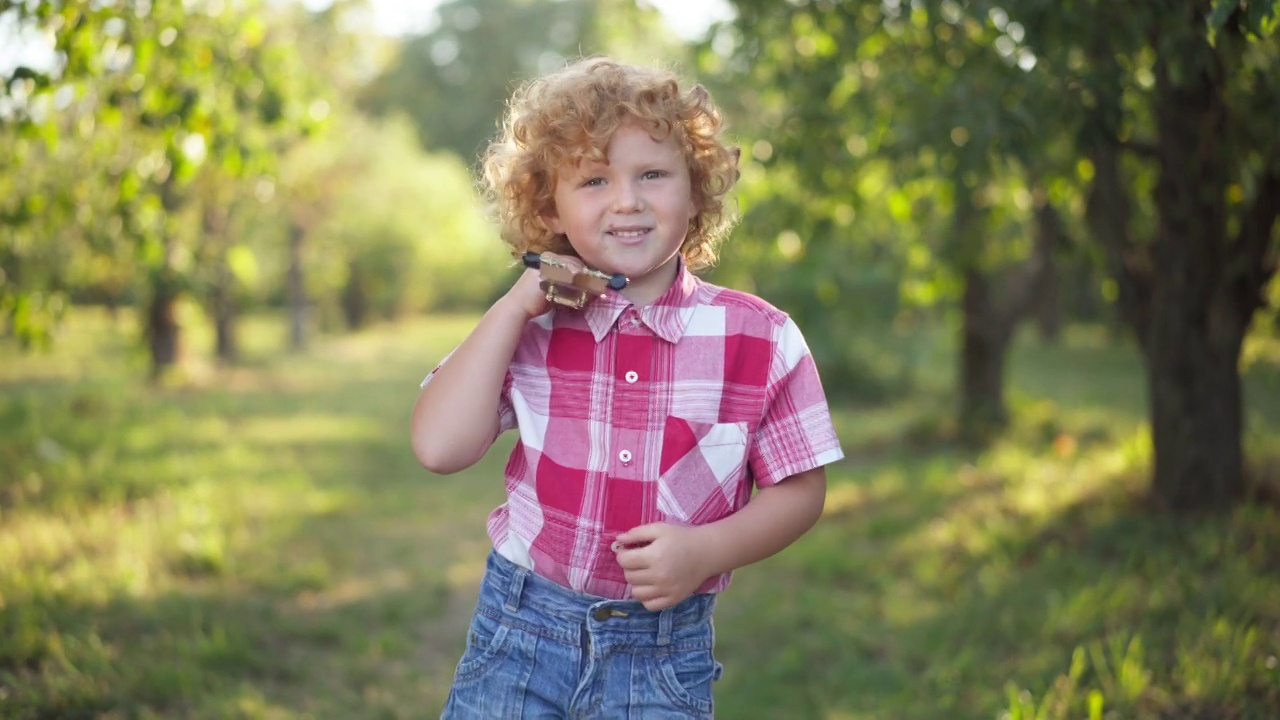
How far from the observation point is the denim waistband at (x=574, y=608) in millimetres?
2020

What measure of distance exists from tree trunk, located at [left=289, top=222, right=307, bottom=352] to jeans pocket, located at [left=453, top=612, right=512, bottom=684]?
2148 cm

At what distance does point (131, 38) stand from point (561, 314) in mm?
3274

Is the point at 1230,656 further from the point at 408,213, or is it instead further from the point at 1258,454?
the point at 408,213

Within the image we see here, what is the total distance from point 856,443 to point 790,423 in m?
8.59

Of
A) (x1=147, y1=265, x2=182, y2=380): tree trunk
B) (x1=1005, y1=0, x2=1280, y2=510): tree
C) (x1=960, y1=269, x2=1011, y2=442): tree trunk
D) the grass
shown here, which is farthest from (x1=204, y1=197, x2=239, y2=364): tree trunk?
(x1=1005, y1=0, x2=1280, y2=510): tree

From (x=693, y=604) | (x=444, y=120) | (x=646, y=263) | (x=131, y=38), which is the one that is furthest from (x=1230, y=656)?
(x=444, y=120)

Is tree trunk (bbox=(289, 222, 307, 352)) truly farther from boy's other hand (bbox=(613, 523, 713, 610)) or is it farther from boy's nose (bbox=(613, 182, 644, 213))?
boy's other hand (bbox=(613, 523, 713, 610))

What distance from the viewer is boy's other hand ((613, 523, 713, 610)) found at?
1.90 m

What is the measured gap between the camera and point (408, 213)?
2831 centimetres

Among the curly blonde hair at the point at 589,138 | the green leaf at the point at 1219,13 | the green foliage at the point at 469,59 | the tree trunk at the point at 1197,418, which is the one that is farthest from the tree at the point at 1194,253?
the green foliage at the point at 469,59

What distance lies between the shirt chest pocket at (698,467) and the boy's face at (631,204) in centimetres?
26

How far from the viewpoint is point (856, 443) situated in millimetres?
10461

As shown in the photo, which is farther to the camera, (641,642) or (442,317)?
(442,317)

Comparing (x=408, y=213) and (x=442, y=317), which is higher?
(x=408, y=213)
